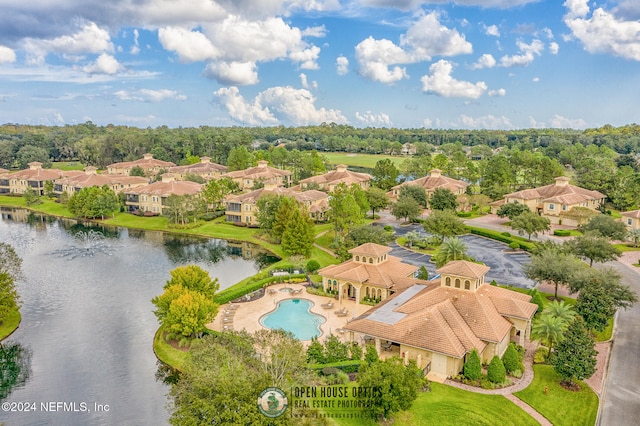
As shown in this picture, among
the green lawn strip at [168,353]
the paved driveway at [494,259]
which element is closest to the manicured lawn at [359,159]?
the paved driveway at [494,259]

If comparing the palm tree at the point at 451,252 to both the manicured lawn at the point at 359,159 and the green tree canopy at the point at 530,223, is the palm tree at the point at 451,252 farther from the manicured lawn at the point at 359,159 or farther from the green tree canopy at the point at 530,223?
the manicured lawn at the point at 359,159

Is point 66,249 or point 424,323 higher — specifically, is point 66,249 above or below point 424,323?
below

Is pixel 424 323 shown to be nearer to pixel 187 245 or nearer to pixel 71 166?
pixel 187 245

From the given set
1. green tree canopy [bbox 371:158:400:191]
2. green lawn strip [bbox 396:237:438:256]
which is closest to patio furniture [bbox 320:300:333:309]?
green lawn strip [bbox 396:237:438:256]

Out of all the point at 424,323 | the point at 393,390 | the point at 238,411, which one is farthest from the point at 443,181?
the point at 238,411

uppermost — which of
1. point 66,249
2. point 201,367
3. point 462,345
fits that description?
point 201,367

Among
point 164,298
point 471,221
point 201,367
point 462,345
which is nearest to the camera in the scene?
point 201,367

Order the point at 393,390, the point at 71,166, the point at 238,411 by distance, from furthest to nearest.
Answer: the point at 71,166
the point at 393,390
the point at 238,411
